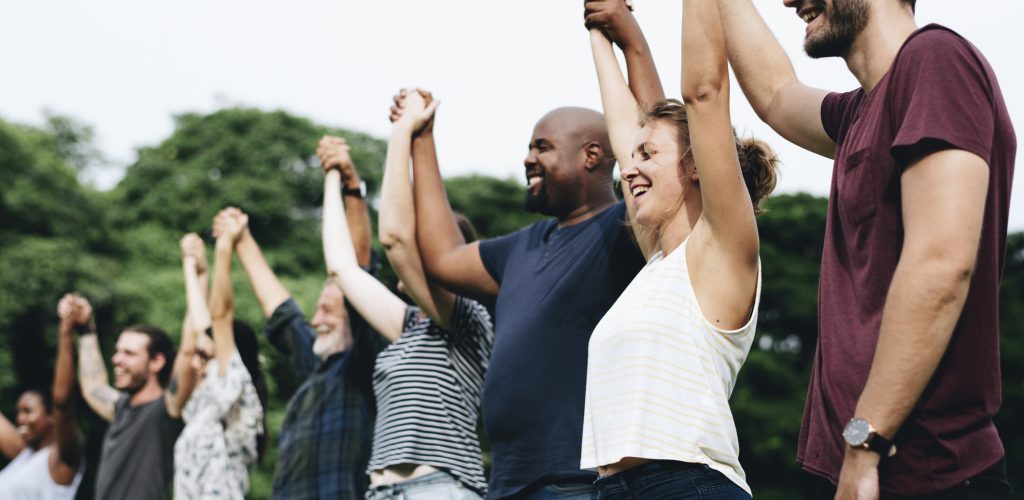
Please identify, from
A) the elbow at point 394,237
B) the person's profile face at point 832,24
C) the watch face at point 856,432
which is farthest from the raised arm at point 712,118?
the elbow at point 394,237

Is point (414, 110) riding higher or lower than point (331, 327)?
higher

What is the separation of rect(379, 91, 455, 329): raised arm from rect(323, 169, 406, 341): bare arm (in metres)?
0.45

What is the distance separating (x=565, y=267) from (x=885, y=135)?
1.54 metres

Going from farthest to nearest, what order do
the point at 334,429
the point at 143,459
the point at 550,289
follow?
1. the point at 143,459
2. the point at 334,429
3. the point at 550,289

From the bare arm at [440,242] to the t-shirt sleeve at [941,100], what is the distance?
2141mm

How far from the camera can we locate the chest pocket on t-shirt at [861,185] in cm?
219

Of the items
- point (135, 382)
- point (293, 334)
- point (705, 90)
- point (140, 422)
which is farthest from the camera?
point (135, 382)

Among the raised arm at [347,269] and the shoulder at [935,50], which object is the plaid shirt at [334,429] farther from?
the shoulder at [935,50]

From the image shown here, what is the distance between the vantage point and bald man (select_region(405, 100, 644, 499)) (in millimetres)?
3389

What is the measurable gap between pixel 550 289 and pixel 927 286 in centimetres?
169

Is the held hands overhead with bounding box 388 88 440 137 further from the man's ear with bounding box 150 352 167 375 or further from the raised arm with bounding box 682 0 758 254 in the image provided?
the man's ear with bounding box 150 352 167 375

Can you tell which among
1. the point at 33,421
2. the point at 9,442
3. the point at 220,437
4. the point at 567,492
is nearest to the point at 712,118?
the point at 567,492

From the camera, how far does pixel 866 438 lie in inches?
79.0

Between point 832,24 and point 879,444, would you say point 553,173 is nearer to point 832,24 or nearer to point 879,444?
point 832,24
